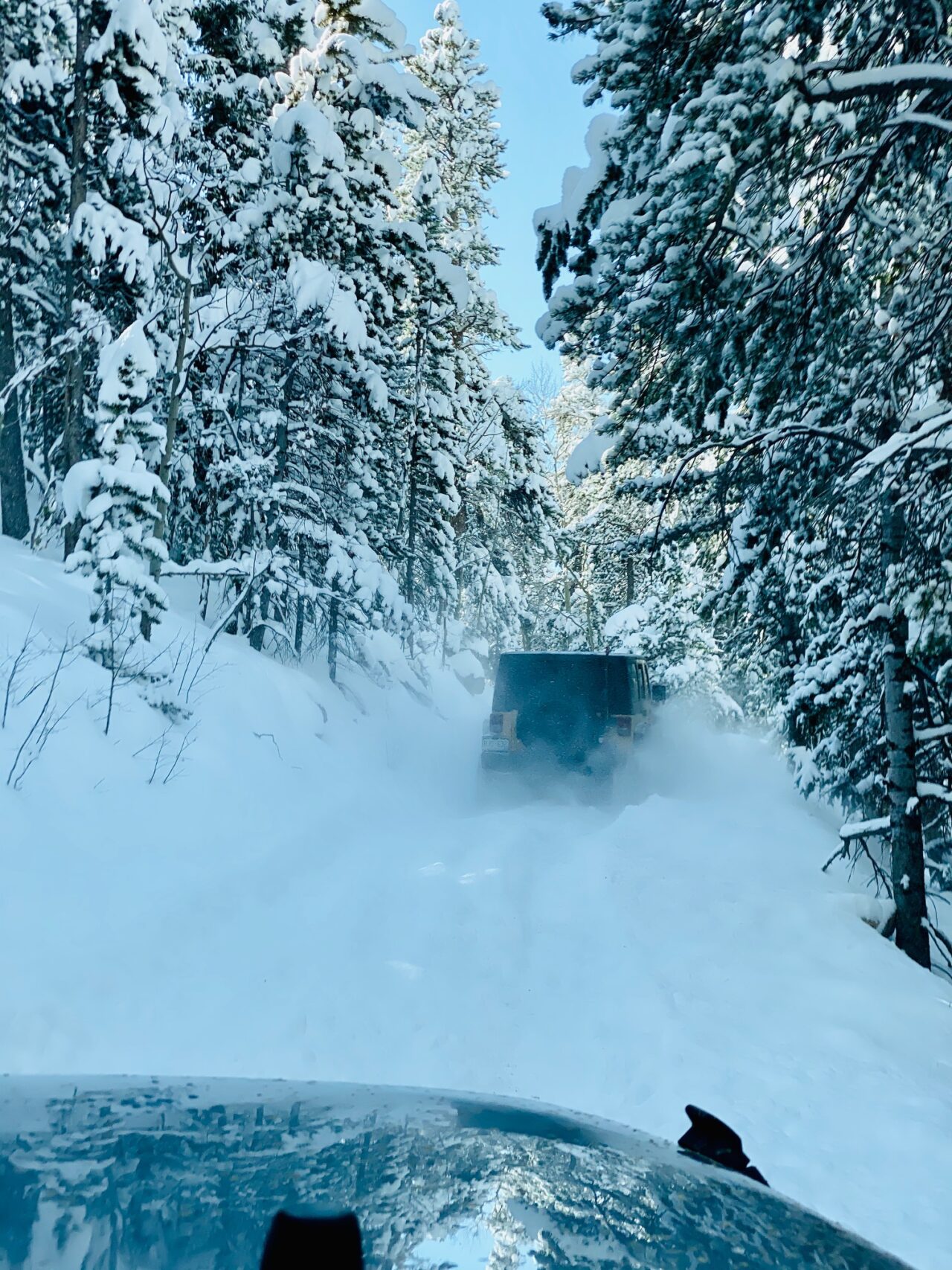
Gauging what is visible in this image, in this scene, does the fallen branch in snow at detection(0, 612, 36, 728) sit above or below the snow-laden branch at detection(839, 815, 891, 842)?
above

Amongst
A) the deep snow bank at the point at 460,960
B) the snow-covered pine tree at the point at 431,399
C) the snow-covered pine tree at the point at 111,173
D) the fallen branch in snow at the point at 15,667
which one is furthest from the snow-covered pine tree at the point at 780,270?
the snow-covered pine tree at the point at 431,399

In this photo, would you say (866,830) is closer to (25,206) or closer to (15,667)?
(15,667)

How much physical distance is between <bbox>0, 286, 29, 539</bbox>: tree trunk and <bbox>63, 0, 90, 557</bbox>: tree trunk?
2.37m

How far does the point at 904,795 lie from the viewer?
22.9 feet

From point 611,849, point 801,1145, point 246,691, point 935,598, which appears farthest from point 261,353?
point 801,1145

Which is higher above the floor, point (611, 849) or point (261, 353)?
point (261, 353)

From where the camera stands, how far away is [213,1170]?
5.22ft

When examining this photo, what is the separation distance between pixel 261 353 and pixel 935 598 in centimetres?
1323

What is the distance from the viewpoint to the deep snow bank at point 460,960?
434 cm

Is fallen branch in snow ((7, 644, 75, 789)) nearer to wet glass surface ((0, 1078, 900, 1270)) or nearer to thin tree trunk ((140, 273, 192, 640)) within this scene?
thin tree trunk ((140, 273, 192, 640))

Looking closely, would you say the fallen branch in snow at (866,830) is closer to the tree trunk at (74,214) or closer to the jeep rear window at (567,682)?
the jeep rear window at (567,682)

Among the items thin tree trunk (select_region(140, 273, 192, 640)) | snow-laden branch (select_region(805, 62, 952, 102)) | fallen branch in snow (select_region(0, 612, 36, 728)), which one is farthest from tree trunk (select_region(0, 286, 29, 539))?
snow-laden branch (select_region(805, 62, 952, 102))

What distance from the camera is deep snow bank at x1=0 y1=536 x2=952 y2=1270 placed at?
4.34m

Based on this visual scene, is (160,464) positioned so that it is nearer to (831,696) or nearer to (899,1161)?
(831,696)
